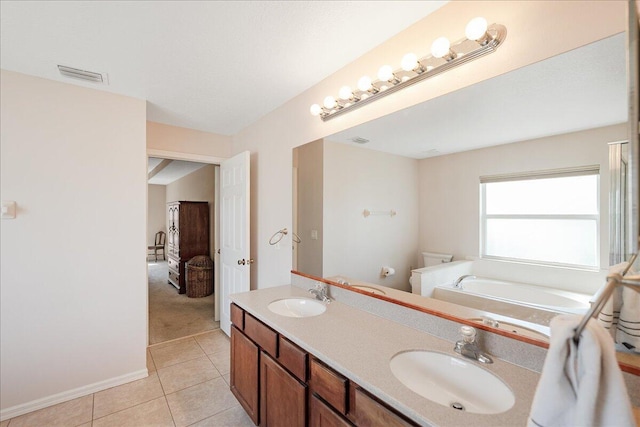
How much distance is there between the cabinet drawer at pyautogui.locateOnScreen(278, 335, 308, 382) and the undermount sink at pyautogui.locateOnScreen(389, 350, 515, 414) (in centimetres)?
42

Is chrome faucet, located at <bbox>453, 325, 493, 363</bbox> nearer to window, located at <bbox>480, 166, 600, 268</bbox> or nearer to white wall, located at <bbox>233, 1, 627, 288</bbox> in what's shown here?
window, located at <bbox>480, 166, 600, 268</bbox>

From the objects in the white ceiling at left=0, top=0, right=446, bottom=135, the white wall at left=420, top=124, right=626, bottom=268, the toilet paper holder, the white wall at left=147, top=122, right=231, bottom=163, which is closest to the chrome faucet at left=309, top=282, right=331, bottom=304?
the toilet paper holder

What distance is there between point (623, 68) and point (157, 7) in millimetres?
1905

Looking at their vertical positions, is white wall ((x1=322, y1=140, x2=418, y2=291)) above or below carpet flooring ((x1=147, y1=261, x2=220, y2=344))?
above

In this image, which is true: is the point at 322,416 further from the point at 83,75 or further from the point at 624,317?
the point at 83,75

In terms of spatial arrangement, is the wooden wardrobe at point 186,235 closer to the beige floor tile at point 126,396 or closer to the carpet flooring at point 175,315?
the carpet flooring at point 175,315

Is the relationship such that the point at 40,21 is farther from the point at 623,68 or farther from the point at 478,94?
the point at 623,68

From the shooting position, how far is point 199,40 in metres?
1.60

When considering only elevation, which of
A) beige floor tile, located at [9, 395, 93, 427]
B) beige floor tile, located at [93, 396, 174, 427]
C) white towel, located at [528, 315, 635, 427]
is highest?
white towel, located at [528, 315, 635, 427]

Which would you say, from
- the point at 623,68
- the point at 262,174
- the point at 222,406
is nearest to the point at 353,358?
the point at 623,68

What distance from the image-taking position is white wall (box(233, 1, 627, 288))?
0.96 metres

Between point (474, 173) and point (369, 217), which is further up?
point (474, 173)

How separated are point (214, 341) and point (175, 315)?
3.90ft

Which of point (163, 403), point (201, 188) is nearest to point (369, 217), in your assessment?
point (163, 403)
